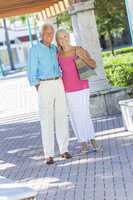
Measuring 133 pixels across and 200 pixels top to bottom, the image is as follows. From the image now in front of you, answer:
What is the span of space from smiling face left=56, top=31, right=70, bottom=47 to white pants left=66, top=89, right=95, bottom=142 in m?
0.73

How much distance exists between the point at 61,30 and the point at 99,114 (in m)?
4.66

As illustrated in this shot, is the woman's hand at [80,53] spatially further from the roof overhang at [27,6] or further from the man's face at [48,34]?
the roof overhang at [27,6]

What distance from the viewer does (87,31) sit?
45.8 ft

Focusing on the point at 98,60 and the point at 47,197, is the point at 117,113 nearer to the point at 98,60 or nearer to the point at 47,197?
the point at 98,60

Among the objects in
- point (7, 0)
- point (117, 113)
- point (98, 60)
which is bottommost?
point (117, 113)

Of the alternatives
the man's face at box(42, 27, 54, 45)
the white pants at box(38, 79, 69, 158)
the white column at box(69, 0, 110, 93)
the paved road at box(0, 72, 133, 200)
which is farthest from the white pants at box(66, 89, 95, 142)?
the white column at box(69, 0, 110, 93)

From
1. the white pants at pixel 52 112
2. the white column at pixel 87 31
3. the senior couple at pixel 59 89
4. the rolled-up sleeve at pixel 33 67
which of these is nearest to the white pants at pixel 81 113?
the senior couple at pixel 59 89

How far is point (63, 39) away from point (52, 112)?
1047 mm

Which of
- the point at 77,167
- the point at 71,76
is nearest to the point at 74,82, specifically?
the point at 71,76

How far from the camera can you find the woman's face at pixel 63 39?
30.0 feet

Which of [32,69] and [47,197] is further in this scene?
[32,69]

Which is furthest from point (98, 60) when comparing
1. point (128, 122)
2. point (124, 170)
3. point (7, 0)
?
point (124, 170)

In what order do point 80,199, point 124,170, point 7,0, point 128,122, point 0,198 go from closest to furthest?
point 0,198 < point 80,199 < point 124,170 < point 128,122 < point 7,0

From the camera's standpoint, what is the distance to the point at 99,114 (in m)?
13.6
